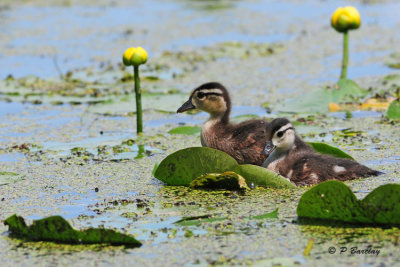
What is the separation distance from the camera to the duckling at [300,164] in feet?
19.0

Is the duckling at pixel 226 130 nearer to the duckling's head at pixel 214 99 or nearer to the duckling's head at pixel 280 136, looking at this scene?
the duckling's head at pixel 214 99

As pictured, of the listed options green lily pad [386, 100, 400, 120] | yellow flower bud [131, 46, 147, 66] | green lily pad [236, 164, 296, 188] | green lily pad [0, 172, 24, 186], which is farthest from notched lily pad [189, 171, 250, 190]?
green lily pad [386, 100, 400, 120]

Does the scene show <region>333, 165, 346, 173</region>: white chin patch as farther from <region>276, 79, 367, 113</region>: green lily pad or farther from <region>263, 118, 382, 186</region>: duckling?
<region>276, 79, 367, 113</region>: green lily pad

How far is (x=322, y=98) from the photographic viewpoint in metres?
8.79

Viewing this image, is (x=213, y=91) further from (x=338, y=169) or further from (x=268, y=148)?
(x=338, y=169)

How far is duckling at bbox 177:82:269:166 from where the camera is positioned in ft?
21.5

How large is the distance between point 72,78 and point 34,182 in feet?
16.1

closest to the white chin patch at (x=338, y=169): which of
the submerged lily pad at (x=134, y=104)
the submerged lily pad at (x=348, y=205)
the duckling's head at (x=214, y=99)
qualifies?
the submerged lily pad at (x=348, y=205)

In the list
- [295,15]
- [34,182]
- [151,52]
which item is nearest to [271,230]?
[34,182]

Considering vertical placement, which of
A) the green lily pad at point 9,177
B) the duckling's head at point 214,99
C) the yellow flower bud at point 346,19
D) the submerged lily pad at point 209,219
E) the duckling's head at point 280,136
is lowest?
the green lily pad at point 9,177

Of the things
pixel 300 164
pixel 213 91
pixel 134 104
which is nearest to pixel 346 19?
pixel 134 104

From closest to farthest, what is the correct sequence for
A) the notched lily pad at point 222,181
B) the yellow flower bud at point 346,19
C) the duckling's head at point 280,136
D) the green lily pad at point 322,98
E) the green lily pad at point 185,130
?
the notched lily pad at point 222,181
the duckling's head at point 280,136
the green lily pad at point 185,130
the green lily pad at point 322,98
the yellow flower bud at point 346,19

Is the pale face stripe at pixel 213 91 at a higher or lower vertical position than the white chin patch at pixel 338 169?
higher

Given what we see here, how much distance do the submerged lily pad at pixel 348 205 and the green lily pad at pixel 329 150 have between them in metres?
1.51
